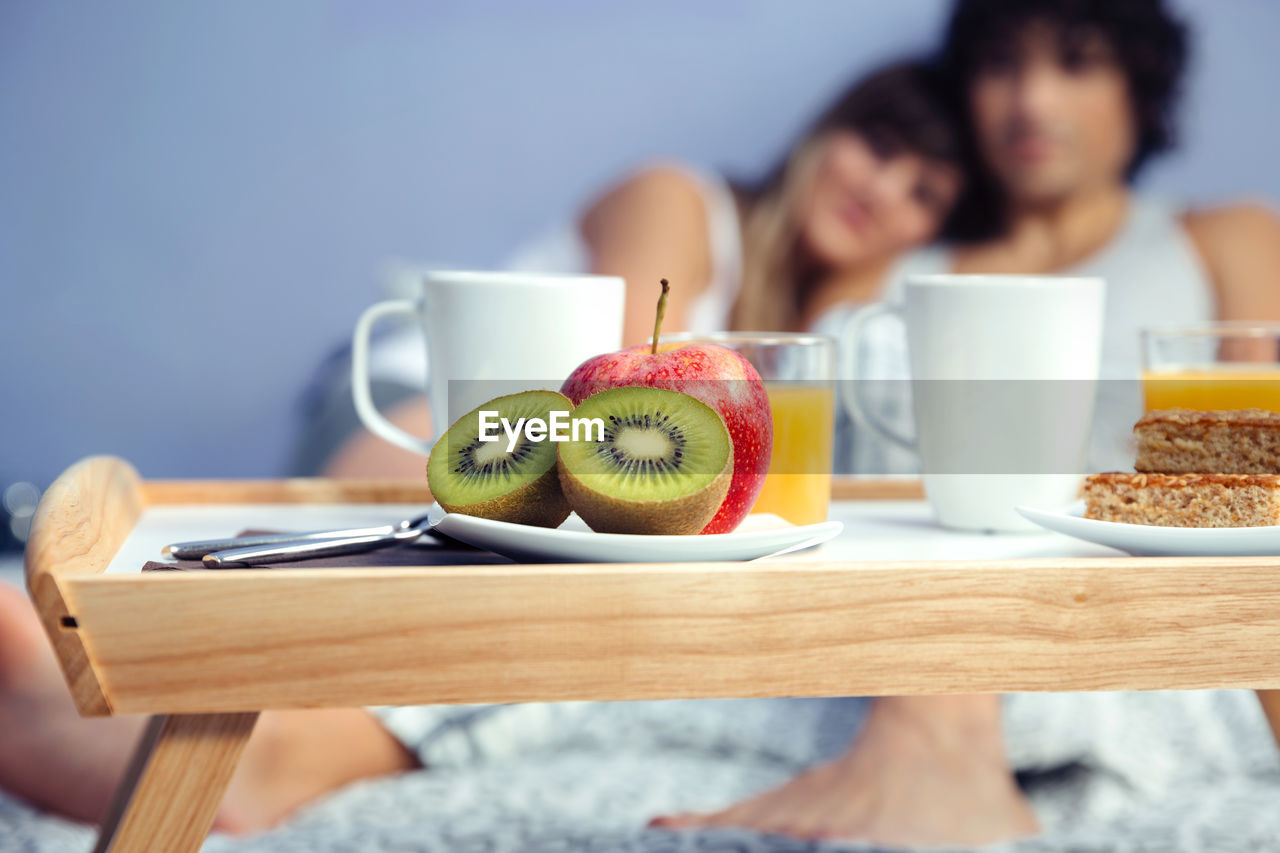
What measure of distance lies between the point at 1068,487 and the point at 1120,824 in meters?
0.71

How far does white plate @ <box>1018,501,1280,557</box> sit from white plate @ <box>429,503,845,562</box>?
0.17m

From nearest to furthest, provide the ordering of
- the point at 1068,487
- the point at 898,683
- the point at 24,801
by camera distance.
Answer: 1. the point at 898,683
2. the point at 1068,487
3. the point at 24,801

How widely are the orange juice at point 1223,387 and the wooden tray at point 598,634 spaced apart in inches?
10.2

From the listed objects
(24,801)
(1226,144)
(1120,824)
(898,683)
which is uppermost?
(898,683)

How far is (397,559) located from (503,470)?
0.24ft

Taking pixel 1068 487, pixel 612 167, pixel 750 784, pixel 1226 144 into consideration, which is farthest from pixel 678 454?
pixel 1226 144

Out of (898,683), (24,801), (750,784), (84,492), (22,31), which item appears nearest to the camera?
(898,683)

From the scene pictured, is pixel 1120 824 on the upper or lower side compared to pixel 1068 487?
lower

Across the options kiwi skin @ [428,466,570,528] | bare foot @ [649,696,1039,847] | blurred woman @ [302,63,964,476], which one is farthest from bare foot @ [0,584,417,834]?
blurred woman @ [302,63,964,476]

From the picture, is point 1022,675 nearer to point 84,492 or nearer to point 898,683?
point 898,683

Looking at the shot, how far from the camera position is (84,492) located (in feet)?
2.36

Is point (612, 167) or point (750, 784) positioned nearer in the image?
point (750, 784)

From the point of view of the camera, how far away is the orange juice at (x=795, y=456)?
777 mm

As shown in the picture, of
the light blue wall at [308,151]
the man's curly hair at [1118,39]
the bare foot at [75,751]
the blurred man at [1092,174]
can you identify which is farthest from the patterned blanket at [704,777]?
the man's curly hair at [1118,39]
